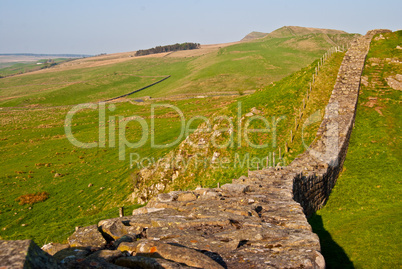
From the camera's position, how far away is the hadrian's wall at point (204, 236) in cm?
650

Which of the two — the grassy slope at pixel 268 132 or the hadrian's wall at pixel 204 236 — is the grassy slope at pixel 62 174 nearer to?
the grassy slope at pixel 268 132

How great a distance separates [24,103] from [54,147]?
87117mm

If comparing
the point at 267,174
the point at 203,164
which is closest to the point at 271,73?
the point at 203,164

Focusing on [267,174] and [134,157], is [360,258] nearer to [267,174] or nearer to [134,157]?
[267,174]

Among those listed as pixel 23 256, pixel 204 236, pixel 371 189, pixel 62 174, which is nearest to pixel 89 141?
pixel 62 174

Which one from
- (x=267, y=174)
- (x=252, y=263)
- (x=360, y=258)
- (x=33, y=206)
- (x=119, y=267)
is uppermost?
(x=119, y=267)

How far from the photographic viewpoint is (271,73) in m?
126

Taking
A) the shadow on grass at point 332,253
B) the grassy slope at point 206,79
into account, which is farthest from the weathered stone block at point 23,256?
the grassy slope at point 206,79

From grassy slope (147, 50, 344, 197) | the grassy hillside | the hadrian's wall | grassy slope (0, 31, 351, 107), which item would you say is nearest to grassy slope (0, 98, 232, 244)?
the grassy hillside

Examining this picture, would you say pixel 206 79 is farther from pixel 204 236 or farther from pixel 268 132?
pixel 204 236

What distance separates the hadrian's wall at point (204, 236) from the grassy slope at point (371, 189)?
3008 mm

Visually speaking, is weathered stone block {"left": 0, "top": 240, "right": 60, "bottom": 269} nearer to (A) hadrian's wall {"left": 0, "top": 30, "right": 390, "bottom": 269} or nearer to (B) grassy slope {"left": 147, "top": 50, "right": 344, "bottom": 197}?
(A) hadrian's wall {"left": 0, "top": 30, "right": 390, "bottom": 269}

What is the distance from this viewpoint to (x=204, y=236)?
8.95 meters

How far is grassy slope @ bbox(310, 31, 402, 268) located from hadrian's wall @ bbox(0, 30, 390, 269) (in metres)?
3.01
